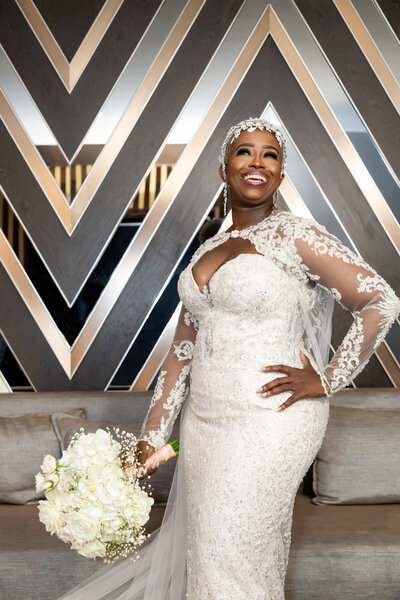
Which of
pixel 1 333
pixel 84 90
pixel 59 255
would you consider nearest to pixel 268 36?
pixel 84 90

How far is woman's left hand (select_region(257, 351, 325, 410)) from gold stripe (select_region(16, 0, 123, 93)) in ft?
8.88

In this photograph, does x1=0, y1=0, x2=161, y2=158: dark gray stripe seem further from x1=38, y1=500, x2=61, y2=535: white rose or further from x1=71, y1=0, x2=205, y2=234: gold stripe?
x1=38, y1=500, x2=61, y2=535: white rose

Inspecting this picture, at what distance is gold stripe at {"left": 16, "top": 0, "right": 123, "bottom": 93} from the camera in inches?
166

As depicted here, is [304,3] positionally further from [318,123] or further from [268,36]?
[318,123]

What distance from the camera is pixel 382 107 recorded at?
418cm

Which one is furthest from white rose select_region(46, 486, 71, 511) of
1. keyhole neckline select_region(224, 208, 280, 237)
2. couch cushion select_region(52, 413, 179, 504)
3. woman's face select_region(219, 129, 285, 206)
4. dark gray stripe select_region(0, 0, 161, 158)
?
dark gray stripe select_region(0, 0, 161, 158)

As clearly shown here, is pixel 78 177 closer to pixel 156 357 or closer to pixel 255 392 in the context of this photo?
pixel 156 357

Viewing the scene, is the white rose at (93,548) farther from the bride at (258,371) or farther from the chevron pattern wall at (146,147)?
the chevron pattern wall at (146,147)

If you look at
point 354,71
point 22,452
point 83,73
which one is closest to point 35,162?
point 83,73

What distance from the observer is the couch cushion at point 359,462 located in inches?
133

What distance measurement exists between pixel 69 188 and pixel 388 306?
2554 millimetres

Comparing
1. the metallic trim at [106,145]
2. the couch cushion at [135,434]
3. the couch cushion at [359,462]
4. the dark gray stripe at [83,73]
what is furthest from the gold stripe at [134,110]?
the couch cushion at [359,462]

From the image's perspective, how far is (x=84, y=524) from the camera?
2.04 m

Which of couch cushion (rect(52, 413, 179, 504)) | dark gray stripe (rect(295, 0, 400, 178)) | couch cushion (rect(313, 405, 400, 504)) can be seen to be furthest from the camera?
dark gray stripe (rect(295, 0, 400, 178))
